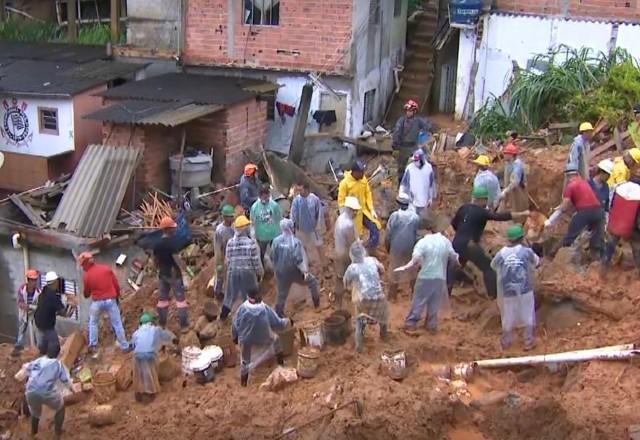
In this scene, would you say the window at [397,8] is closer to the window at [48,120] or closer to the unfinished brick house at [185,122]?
the unfinished brick house at [185,122]

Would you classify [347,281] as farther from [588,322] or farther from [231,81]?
[231,81]

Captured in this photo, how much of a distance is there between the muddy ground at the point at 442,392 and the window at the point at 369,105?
983cm

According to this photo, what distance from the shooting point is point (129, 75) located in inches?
902

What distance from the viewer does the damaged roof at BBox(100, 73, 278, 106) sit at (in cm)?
2042

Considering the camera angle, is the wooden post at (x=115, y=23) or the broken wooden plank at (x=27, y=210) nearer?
the broken wooden plank at (x=27, y=210)

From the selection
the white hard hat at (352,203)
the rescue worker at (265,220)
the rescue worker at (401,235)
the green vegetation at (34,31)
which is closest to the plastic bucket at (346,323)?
the rescue worker at (401,235)

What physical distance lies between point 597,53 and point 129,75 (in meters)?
11.3

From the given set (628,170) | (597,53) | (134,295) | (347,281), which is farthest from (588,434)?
(597,53)

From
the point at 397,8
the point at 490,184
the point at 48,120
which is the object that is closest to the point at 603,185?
the point at 490,184

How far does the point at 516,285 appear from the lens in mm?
11906

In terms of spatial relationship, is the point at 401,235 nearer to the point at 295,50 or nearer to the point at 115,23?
the point at 295,50

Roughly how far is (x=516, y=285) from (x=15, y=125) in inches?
580

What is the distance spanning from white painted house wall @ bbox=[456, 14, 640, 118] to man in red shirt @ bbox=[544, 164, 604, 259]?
336 inches

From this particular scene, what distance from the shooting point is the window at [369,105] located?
75.8 feet
